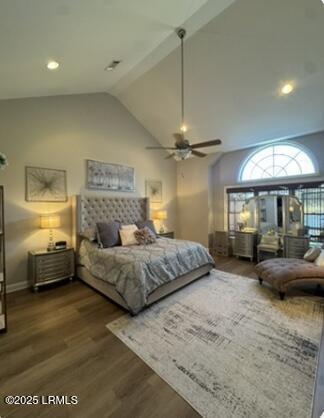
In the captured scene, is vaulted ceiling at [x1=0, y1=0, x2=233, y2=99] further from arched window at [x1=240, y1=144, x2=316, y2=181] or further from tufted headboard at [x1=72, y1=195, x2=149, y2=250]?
arched window at [x1=240, y1=144, x2=316, y2=181]

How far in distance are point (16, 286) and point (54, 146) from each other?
2.69 m

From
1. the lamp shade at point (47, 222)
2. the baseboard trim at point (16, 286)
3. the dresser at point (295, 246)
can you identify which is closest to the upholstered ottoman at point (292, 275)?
the dresser at point (295, 246)

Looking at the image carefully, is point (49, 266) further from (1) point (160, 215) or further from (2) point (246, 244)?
(2) point (246, 244)

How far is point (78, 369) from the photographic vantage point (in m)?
1.83

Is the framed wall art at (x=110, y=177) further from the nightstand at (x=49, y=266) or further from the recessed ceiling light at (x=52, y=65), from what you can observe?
the recessed ceiling light at (x=52, y=65)

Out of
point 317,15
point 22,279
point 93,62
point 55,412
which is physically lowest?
point 55,412

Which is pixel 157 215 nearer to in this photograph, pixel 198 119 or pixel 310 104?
pixel 198 119

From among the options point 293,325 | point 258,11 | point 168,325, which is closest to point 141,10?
point 258,11

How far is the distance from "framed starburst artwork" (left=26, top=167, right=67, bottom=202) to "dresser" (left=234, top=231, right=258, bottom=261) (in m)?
4.34

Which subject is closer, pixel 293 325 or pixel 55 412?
pixel 55 412

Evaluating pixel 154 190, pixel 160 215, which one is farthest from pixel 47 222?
pixel 154 190

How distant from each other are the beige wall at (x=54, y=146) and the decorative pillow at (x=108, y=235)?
83 centimetres

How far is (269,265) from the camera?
349cm

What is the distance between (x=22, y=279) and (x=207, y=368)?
11.2 feet
